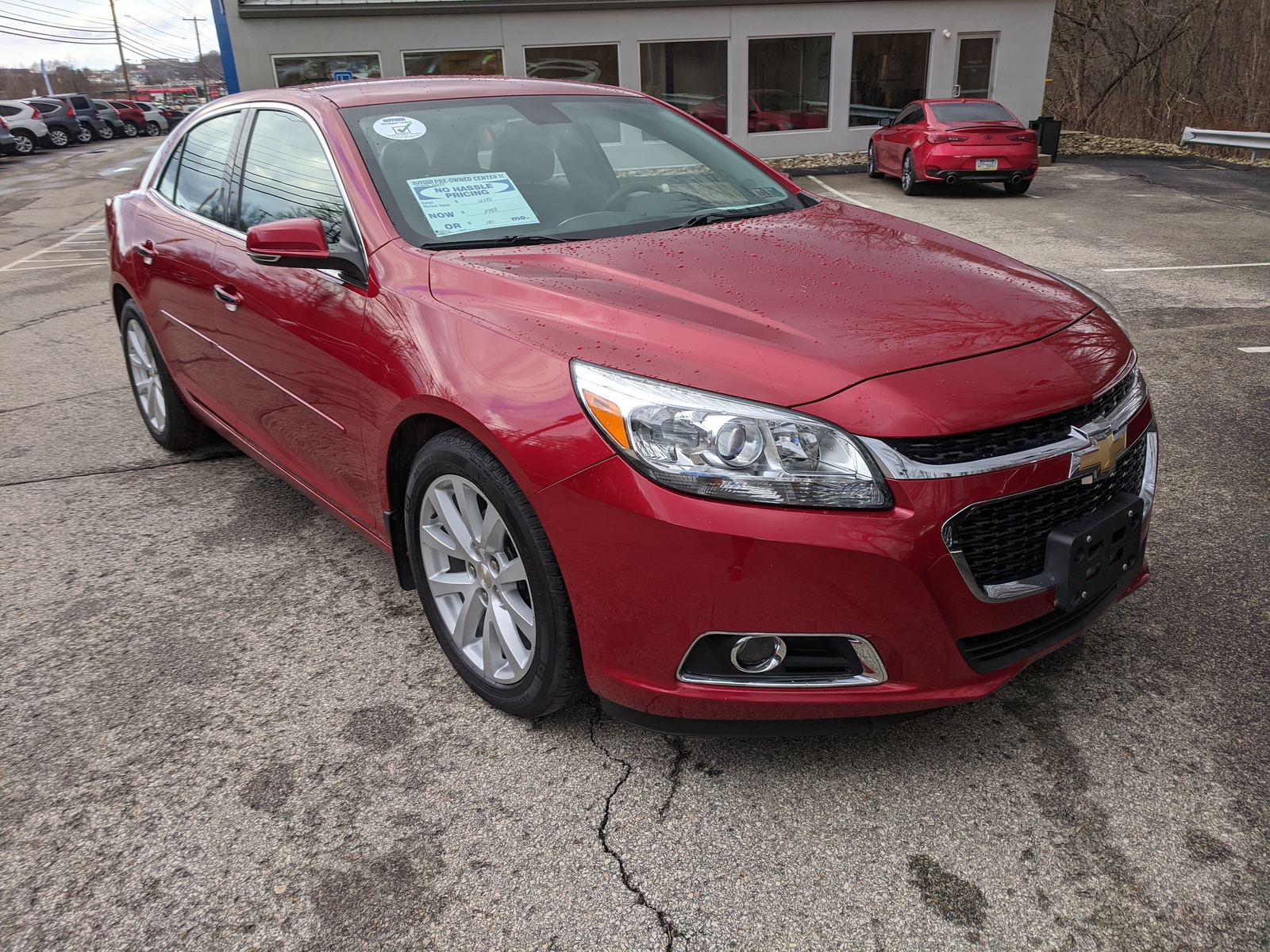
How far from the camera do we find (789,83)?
→ 2008cm

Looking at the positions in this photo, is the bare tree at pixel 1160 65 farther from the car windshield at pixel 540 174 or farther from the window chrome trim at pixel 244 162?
the window chrome trim at pixel 244 162

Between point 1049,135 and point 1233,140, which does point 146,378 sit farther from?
point 1233,140

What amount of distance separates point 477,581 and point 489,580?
2.5 inches

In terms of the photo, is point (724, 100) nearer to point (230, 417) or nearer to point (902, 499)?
point (230, 417)

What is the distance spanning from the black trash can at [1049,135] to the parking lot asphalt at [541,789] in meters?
16.7

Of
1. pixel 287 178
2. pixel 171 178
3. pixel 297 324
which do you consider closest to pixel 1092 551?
pixel 297 324

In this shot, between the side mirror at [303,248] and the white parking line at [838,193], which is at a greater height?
the side mirror at [303,248]

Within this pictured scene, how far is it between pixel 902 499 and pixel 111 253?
4.42 m

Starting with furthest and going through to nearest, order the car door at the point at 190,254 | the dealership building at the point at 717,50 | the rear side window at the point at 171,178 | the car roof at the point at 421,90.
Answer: the dealership building at the point at 717,50
the rear side window at the point at 171,178
the car door at the point at 190,254
the car roof at the point at 421,90

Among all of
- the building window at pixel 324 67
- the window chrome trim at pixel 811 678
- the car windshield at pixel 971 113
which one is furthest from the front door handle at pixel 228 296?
the building window at pixel 324 67

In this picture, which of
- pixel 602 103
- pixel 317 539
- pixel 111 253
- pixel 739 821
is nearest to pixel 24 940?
pixel 739 821

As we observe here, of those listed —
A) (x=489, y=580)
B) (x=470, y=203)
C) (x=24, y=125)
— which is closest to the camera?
(x=489, y=580)

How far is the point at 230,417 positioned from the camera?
3.82 meters

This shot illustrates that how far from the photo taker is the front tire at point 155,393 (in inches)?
175
